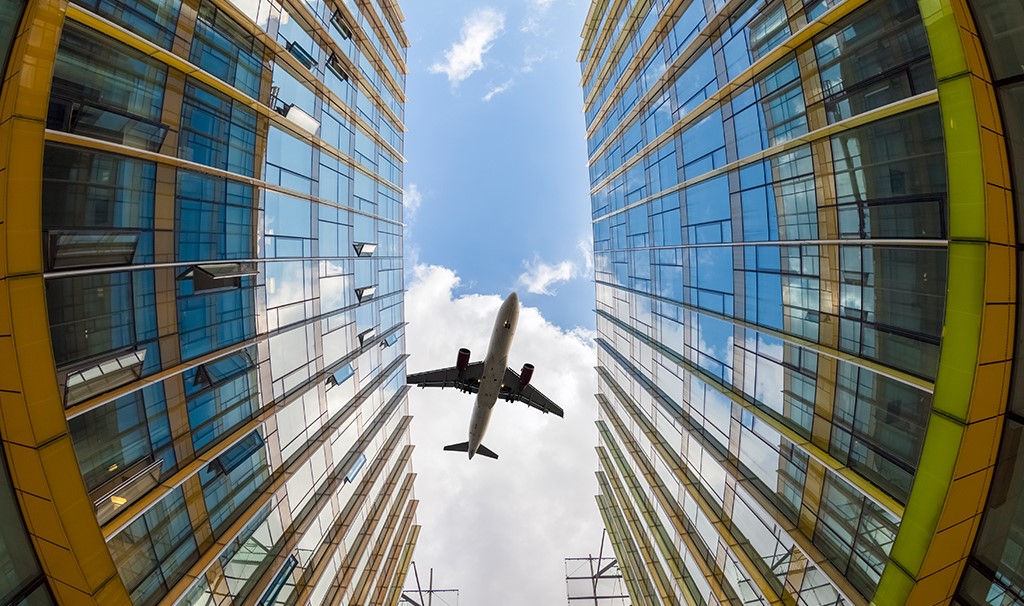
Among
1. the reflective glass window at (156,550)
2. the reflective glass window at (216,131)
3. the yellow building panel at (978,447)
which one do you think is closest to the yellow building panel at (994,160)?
the yellow building panel at (978,447)

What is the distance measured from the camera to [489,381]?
1212 inches

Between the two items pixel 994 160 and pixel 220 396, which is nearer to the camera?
pixel 994 160

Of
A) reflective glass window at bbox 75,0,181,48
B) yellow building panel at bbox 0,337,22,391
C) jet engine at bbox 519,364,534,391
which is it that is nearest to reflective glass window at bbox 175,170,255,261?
reflective glass window at bbox 75,0,181,48

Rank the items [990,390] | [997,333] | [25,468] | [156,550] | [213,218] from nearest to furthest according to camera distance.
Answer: [997,333] < [990,390] < [25,468] < [156,550] < [213,218]

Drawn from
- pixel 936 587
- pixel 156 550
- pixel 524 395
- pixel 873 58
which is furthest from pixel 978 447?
pixel 524 395

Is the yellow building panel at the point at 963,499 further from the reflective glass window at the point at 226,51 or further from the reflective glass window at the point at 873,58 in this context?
the reflective glass window at the point at 226,51

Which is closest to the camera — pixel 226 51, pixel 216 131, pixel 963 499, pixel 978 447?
pixel 978 447

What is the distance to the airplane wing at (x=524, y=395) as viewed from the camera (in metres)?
33.2

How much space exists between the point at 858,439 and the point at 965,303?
5.58m

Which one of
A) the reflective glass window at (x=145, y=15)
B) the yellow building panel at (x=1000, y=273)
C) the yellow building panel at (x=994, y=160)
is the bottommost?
the yellow building panel at (x=1000, y=273)

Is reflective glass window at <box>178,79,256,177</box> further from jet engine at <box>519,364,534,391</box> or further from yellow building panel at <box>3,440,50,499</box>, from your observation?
jet engine at <box>519,364,534,391</box>

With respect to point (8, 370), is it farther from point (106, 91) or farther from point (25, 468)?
point (106, 91)

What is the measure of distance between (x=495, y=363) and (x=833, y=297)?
20.7m

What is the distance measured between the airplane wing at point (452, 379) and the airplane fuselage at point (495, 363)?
4.61 ft
